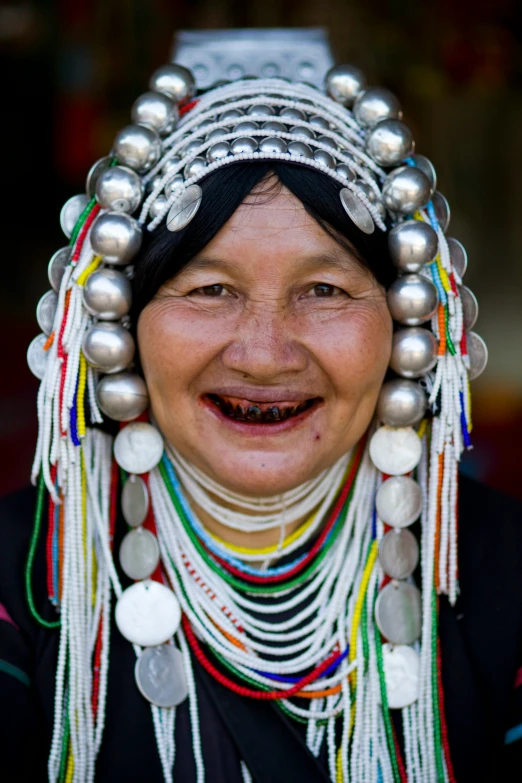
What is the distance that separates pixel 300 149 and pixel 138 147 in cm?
30

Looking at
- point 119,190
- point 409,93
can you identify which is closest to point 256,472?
point 119,190

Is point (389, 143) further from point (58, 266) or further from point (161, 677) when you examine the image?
point (161, 677)

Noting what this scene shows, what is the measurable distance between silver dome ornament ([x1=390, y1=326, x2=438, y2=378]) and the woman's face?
0.02 m

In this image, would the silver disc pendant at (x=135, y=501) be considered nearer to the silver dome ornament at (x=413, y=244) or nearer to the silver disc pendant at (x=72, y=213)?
the silver disc pendant at (x=72, y=213)

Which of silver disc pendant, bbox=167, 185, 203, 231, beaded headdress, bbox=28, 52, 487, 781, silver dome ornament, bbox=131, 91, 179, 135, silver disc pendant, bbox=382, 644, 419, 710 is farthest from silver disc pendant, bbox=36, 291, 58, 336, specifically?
silver disc pendant, bbox=382, 644, 419, 710

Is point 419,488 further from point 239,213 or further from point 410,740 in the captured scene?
point 239,213

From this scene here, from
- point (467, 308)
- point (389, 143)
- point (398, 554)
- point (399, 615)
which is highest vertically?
point (389, 143)

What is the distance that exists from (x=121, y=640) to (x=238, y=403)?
0.49 metres

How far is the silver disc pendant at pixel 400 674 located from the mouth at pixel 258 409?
0.47m

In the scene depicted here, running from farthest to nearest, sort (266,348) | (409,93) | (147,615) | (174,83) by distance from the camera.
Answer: (409,93) → (174,83) → (147,615) → (266,348)

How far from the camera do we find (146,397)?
68.2 inches

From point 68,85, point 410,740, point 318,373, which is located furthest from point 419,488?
point 68,85

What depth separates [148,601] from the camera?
5.65ft

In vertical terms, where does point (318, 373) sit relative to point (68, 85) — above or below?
below
